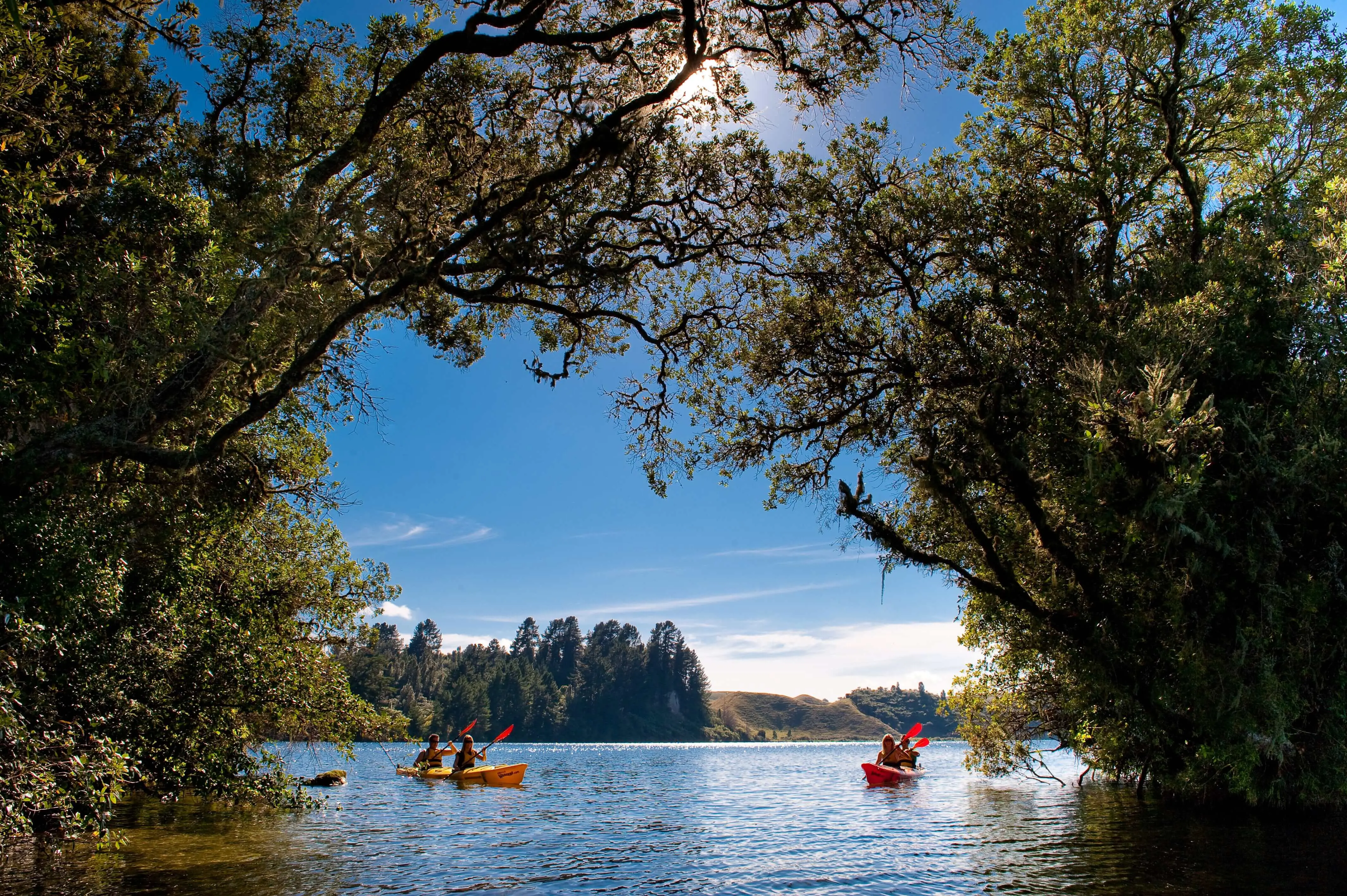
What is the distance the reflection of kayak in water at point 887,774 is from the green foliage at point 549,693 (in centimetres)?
9778

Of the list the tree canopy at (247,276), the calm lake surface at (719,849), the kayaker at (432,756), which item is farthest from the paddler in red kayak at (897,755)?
the tree canopy at (247,276)

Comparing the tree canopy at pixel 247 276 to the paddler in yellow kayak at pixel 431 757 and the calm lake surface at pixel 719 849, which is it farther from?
the paddler in yellow kayak at pixel 431 757

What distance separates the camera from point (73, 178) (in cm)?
1080

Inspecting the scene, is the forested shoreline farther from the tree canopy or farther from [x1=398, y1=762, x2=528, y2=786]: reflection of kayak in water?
[x1=398, y1=762, x2=528, y2=786]: reflection of kayak in water

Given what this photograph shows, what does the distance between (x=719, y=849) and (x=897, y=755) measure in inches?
825

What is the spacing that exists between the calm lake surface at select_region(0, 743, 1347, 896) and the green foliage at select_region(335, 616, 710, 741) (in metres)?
104

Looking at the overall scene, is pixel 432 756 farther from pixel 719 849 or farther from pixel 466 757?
pixel 719 849

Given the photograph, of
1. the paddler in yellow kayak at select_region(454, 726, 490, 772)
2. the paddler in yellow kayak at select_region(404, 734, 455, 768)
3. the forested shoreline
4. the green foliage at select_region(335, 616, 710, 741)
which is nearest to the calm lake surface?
the forested shoreline

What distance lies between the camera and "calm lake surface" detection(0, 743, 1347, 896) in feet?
35.3

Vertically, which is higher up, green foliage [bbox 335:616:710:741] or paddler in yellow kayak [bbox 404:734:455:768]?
paddler in yellow kayak [bbox 404:734:455:768]

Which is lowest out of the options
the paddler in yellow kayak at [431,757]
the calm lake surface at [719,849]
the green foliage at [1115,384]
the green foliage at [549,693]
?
the green foliage at [549,693]

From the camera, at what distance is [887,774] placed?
3136 cm

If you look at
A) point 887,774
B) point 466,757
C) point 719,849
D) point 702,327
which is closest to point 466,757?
point 466,757

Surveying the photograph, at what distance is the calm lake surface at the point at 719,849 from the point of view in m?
10.8
